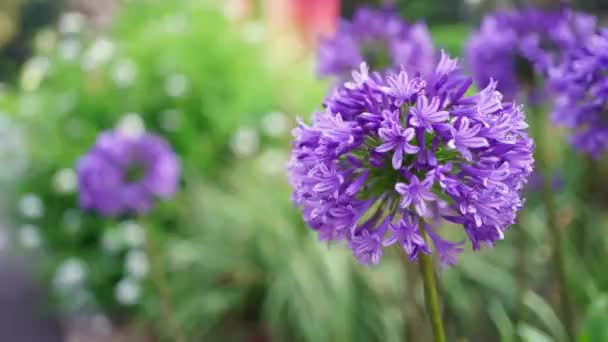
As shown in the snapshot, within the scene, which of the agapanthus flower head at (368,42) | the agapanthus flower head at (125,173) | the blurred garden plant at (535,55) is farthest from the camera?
the agapanthus flower head at (125,173)

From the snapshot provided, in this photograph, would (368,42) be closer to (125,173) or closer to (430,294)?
(125,173)

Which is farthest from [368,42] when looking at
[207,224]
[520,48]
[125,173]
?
[207,224]

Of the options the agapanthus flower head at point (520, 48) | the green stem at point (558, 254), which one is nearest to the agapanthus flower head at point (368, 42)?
the agapanthus flower head at point (520, 48)

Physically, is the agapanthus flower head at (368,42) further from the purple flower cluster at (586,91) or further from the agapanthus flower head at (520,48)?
the purple flower cluster at (586,91)

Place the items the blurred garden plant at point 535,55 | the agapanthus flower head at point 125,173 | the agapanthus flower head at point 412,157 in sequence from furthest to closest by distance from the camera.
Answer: the agapanthus flower head at point 125,173 → the blurred garden plant at point 535,55 → the agapanthus flower head at point 412,157

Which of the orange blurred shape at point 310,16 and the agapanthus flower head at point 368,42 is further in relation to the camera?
the orange blurred shape at point 310,16

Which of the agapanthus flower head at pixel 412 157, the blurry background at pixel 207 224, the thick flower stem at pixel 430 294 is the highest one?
the agapanthus flower head at pixel 412 157
